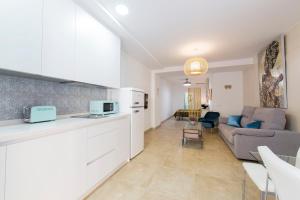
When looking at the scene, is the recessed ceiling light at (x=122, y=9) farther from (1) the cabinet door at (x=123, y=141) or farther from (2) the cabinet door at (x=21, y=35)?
(1) the cabinet door at (x=123, y=141)

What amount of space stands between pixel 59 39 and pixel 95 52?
60 centimetres

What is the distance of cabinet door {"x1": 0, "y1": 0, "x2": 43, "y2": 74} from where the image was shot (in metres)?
1.16

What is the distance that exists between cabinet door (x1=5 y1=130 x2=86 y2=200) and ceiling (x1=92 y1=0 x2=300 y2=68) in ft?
6.23

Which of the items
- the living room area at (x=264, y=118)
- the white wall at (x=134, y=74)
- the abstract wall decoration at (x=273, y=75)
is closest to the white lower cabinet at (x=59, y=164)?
the living room area at (x=264, y=118)

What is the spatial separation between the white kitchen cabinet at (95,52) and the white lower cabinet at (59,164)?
2.58 ft

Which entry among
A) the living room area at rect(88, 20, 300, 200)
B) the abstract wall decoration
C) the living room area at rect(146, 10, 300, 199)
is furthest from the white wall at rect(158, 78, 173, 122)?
the abstract wall decoration

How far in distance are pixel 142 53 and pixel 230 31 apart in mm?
2180

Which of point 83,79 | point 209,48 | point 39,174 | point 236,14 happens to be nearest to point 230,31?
point 236,14

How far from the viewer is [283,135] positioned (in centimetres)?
241

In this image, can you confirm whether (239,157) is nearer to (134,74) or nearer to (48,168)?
(48,168)

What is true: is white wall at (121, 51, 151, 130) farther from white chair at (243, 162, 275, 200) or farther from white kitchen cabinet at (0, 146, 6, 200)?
white chair at (243, 162, 275, 200)

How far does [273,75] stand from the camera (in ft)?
10.3

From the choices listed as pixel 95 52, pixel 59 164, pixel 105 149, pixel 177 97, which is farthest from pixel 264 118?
→ pixel 177 97

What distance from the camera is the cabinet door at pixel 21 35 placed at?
3.80 ft
